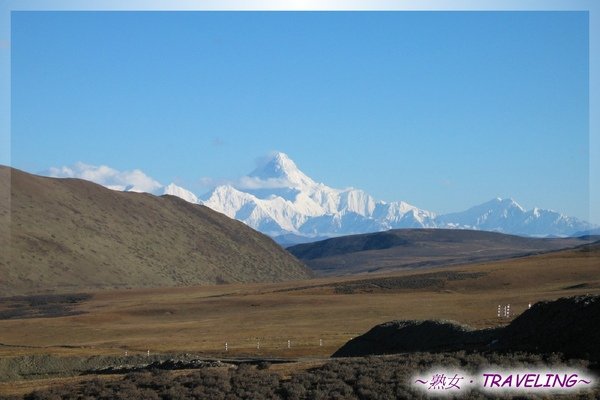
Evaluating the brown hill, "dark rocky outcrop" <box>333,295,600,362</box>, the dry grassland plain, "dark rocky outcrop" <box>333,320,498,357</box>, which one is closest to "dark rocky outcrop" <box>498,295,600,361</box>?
"dark rocky outcrop" <box>333,295,600,362</box>

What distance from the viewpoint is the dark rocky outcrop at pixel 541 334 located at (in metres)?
26.9

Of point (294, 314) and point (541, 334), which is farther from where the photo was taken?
point (294, 314)

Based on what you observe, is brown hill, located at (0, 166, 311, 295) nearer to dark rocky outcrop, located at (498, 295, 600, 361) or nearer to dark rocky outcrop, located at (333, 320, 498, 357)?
dark rocky outcrop, located at (333, 320, 498, 357)

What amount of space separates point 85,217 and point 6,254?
3802 centimetres

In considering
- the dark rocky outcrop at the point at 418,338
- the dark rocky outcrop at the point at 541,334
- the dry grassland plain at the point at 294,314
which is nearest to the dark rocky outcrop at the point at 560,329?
the dark rocky outcrop at the point at 541,334

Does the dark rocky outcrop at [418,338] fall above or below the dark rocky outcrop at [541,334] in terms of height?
below

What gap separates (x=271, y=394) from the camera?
25812mm

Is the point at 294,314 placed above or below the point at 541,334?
below

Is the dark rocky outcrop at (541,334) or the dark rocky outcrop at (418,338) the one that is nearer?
the dark rocky outcrop at (541,334)

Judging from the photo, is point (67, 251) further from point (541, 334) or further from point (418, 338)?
point (541, 334)

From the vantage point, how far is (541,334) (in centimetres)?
2883

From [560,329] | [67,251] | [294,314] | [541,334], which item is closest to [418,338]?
[541,334]

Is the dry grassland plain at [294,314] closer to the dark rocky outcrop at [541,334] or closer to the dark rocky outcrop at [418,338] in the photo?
the dark rocky outcrop at [418,338]

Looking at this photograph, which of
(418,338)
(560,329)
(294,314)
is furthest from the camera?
(294,314)
